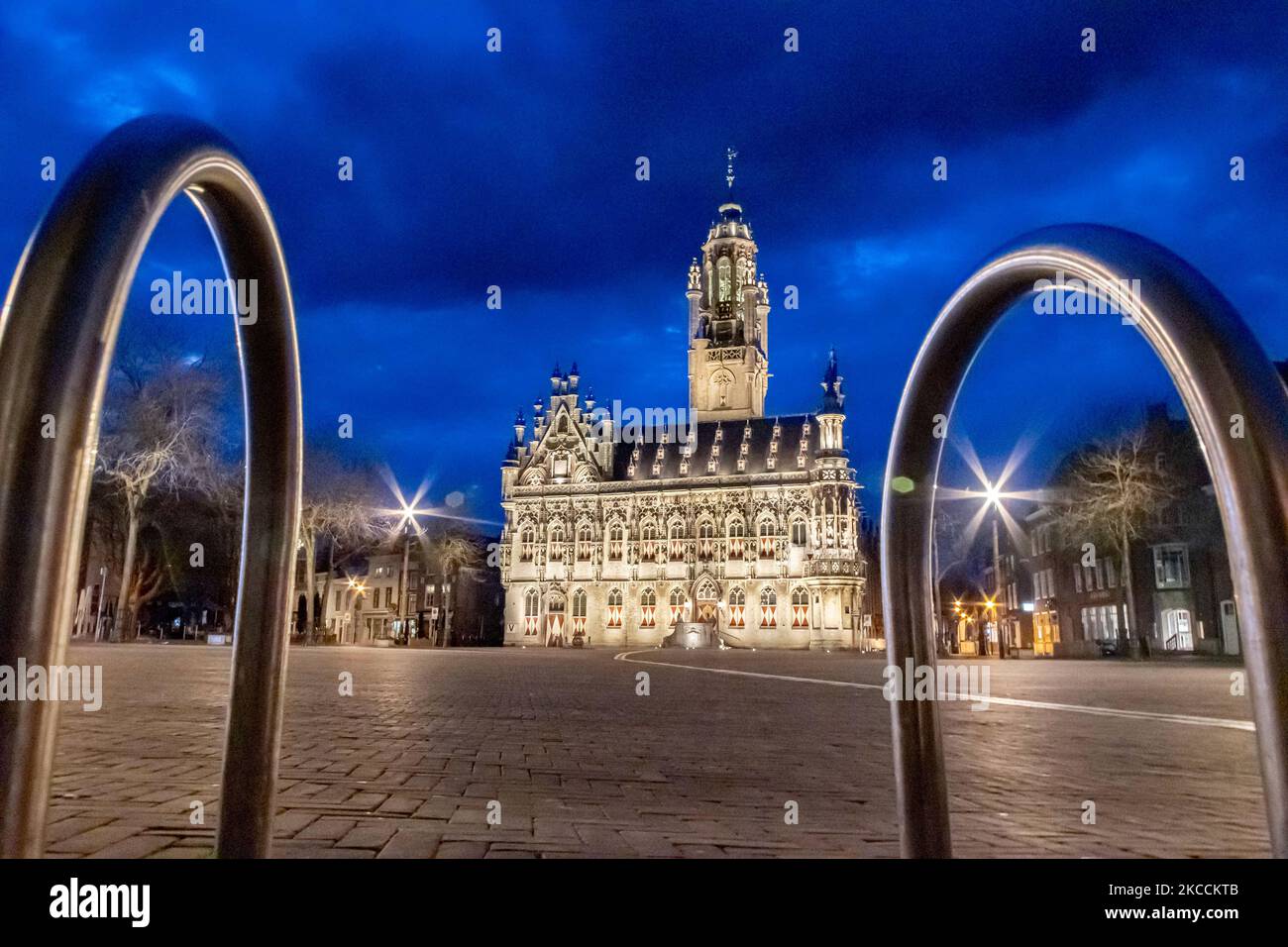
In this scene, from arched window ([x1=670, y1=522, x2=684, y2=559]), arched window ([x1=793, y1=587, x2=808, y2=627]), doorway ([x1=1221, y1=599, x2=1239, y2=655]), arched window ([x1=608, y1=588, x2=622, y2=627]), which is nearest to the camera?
doorway ([x1=1221, y1=599, x2=1239, y2=655])

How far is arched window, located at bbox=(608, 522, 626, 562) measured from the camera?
68375mm

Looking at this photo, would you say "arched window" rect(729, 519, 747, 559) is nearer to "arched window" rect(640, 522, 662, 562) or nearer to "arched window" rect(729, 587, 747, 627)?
"arched window" rect(729, 587, 747, 627)

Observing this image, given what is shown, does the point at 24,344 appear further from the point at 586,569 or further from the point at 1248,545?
the point at 586,569

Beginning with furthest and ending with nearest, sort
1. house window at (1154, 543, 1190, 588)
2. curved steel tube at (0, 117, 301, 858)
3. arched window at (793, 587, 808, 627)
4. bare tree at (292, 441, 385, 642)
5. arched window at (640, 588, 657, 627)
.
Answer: arched window at (640, 588, 657, 627), arched window at (793, 587, 808, 627), house window at (1154, 543, 1190, 588), bare tree at (292, 441, 385, 642), curved steel tube at (0, 117, 301, 858)

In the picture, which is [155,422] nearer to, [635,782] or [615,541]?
[635,782]

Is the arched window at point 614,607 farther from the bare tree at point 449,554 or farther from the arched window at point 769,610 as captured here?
the bare tree at point 449,554

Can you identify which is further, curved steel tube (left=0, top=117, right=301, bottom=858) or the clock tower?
the clock tower

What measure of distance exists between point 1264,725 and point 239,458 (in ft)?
118

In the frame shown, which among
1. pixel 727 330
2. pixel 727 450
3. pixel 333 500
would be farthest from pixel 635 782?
pixel 727 330

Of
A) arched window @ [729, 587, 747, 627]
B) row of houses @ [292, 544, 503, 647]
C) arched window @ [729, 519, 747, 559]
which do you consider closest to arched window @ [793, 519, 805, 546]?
arched window @ [729, 519, 747, 559]

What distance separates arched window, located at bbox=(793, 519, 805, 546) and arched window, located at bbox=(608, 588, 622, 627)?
13.5 meters

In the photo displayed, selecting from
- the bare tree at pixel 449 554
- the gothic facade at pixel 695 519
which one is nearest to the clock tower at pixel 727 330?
the gothic facade at pixel 695 519

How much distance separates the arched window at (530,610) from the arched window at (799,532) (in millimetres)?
19864

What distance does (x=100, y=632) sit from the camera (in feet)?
128
